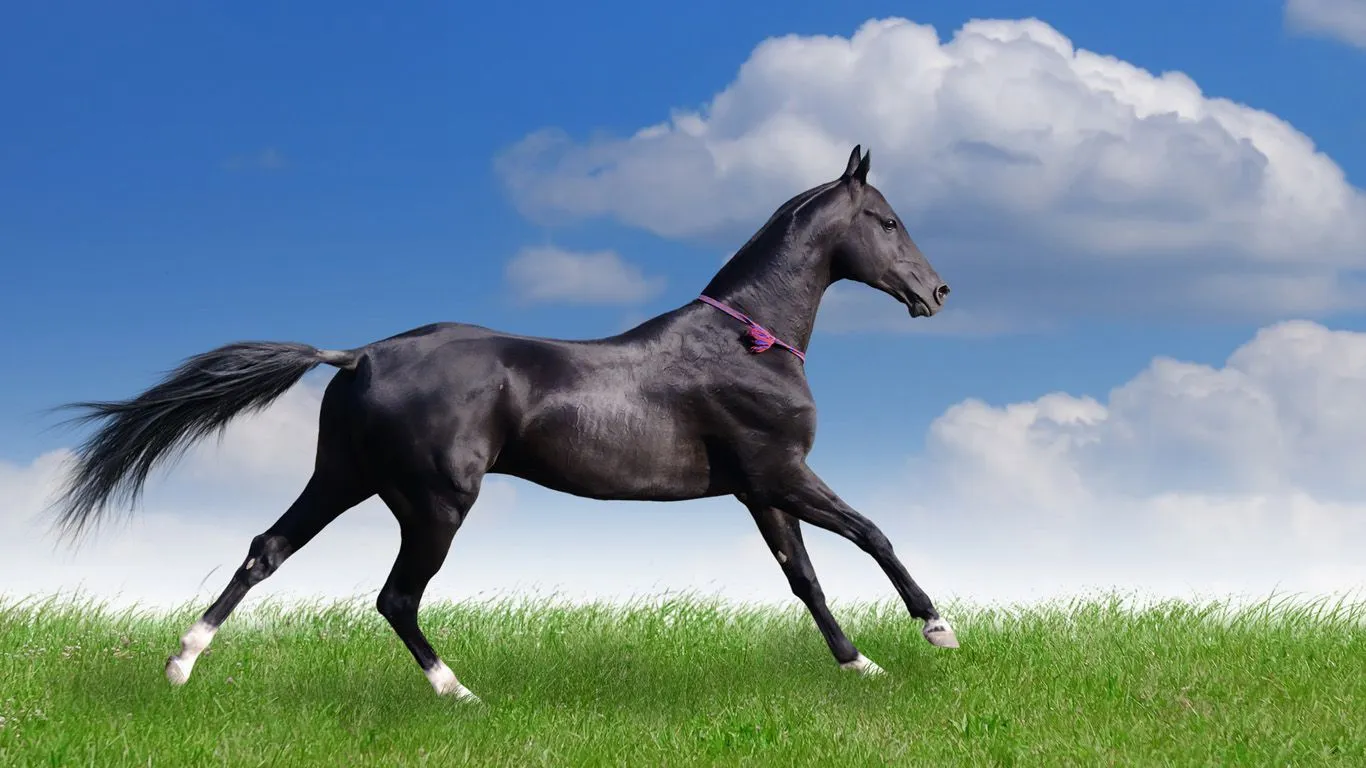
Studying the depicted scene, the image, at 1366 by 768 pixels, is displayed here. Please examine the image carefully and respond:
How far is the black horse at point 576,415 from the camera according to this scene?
616 cm

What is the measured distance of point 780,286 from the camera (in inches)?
265

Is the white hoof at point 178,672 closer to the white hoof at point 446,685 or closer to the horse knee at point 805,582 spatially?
the white hoof at point 446,685

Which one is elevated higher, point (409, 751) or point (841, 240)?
point (841, 240)

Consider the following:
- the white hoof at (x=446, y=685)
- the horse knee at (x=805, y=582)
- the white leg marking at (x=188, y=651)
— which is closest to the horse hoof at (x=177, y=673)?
the white leg marking at (x=188, y=651)

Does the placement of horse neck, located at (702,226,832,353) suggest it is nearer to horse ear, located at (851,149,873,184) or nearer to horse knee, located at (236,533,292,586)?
horse ear, located at (851,149,873,184)

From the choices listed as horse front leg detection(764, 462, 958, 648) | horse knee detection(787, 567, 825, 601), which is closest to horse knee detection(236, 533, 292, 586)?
horse front leg detection(764, 462, 958, 648)

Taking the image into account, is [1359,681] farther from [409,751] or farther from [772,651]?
[409,751]

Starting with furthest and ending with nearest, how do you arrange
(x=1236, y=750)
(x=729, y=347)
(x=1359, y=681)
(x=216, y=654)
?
(x=216, y=654)
(x=1359, y=681)
(x=729, y=347)
(x=1236, y=750)

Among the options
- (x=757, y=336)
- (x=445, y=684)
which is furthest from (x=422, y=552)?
(x=757, y=336)

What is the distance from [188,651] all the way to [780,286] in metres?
3.49

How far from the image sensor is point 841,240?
269 inches

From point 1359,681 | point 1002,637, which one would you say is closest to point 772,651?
point 1002,637

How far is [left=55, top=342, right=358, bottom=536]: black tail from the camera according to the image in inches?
262

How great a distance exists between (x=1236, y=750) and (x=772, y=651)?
2861 millimetres
